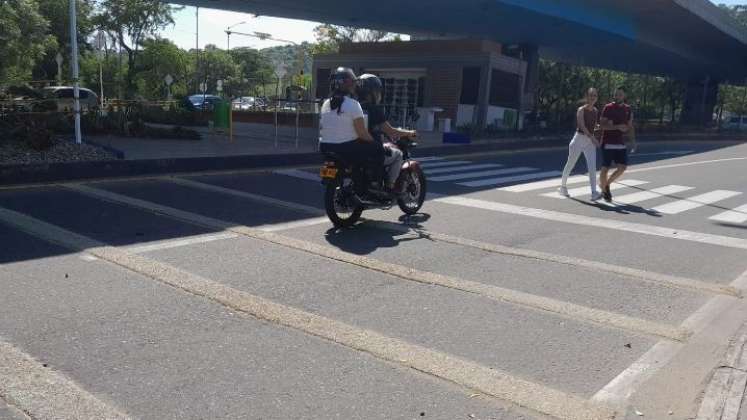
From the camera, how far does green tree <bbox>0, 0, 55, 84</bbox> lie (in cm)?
1136

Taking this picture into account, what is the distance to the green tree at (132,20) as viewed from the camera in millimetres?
43250

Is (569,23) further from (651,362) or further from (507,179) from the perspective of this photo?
(651,362)

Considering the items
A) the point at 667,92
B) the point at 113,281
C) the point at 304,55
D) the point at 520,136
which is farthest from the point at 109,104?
the point at 667,92

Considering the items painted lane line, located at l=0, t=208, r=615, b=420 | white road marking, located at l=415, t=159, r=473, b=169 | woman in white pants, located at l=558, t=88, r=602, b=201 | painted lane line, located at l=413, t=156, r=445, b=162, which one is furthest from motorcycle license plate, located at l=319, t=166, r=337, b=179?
painted lane line, located at l=413, t=156, r=445, b=162

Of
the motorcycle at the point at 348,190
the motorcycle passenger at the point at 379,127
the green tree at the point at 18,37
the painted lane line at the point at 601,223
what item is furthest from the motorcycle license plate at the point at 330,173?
the green tree at the point at 18,37

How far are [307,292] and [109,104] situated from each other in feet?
46.9

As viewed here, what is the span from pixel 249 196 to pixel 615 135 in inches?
254

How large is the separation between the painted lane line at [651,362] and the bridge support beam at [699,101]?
59077mm

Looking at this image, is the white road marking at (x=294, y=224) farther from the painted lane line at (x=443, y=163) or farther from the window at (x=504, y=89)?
the window at (x=504, y=89)

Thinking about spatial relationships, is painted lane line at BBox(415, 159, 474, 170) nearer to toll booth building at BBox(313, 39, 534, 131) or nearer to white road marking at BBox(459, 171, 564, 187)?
white road marking at BBox(459, 171, 564, 187)

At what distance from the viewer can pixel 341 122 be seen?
25.8 feet

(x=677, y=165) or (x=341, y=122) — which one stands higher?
(x=341, y=122)

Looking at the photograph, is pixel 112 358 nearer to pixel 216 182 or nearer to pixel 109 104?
pixel 216 182

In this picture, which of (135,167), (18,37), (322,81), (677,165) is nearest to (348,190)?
(135,167)
